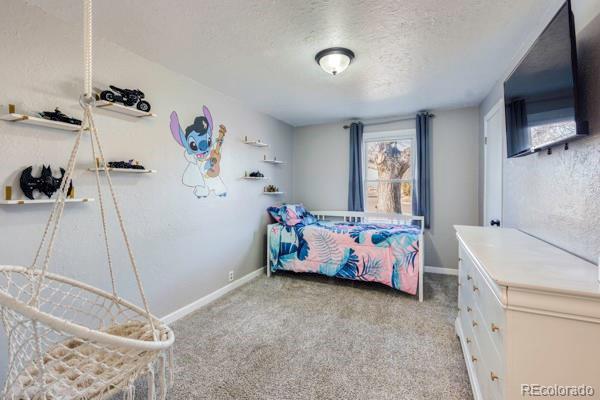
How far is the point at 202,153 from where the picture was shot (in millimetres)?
2855

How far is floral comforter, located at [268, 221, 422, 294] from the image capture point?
9.98 ft

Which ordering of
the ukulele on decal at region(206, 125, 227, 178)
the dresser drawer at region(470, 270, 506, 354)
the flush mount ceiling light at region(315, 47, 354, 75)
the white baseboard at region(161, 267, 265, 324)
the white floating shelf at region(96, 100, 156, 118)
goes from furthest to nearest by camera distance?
the ukulele on decal at region(206, 125, 227, 178) → the white baseboard at region(161, 267, 265, 324) → the flush mount ceiling light at region(315, 47, 354, 75) → the white floating shelf at region(96, 100, 156, 118) → the dresser drawer at region(470, 270, 506, 354)

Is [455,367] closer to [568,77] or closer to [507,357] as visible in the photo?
[507,357]

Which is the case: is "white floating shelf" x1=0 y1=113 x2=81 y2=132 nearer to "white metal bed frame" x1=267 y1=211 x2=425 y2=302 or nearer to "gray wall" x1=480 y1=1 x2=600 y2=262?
"white metal bed frame" x1=267 y1=211 x2=425 y2=302

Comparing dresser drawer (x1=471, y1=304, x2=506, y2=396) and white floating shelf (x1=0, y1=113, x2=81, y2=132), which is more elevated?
white floating shelf (x1=0, y1=113, x2=81, y2=132)

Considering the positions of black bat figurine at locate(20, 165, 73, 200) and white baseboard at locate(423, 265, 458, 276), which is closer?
black bat figurine at locate(20, 165, 73, 200)

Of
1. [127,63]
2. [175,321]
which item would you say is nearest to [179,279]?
[175,321]

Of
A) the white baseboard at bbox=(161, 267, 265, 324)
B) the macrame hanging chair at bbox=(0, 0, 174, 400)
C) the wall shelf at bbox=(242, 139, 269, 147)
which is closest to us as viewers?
the macrame hanging chair at bbox=(0, 0, 174, 400)

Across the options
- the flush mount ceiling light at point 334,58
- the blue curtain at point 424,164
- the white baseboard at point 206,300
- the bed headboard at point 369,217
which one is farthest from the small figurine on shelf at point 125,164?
the blue curtain at point 424,164

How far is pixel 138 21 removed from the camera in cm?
178

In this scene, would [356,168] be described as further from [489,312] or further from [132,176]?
[489,312]

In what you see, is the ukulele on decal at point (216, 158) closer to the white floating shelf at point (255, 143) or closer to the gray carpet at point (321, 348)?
the white floating shelf at point (255, 143)

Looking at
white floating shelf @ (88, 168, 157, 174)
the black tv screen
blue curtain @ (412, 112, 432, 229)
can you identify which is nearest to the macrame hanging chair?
white floating shelf @ (88, 168, 157, 174)

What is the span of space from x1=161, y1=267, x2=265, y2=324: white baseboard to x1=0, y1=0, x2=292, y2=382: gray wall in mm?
58
